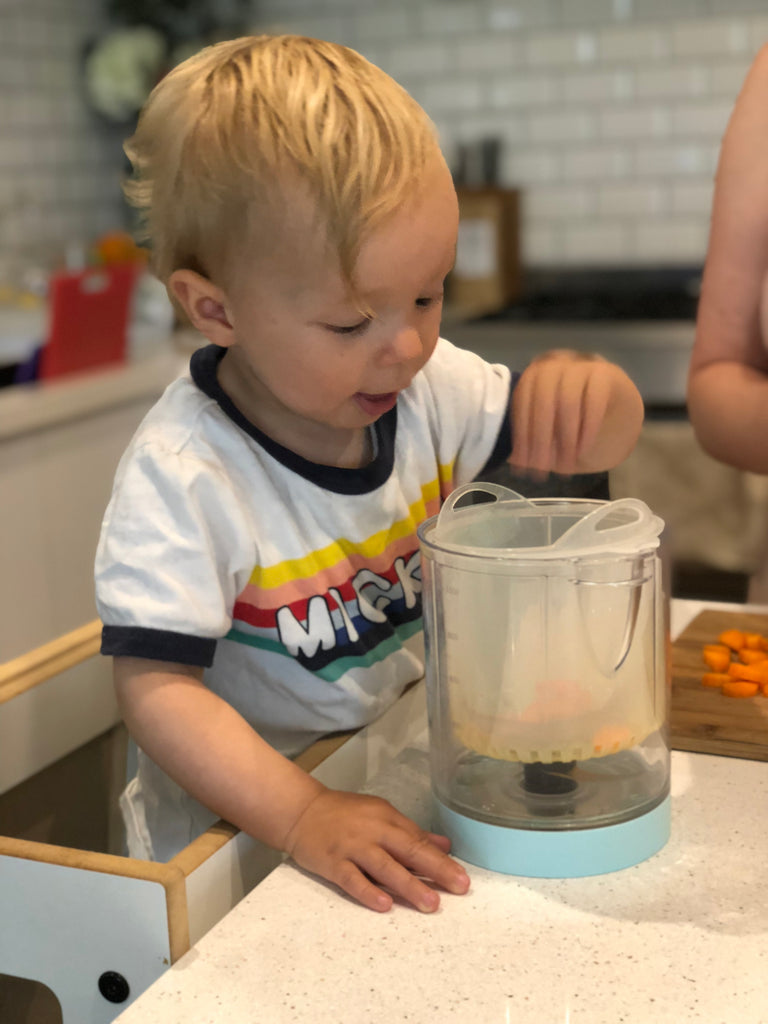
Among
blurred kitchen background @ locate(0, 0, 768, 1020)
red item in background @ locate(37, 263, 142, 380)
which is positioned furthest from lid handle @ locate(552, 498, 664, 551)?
blurred kitchen background @ locate(0, 0, 768, 1020)

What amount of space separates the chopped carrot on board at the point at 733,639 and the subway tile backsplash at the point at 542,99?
214 centimetres

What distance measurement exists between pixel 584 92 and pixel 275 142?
97.0 inches

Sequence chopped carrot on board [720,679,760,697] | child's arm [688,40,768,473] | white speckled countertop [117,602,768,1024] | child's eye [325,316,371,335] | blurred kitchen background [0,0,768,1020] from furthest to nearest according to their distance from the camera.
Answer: blurred kitchen background [0,0,768,1020] → child's arm [688,40,768,473] → chopped carrot on board [720,679,760,697] → child's eye [325,316,371,335] → white speckled countertop [117,602,768,1024]

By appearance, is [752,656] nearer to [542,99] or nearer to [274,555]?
[274,555]

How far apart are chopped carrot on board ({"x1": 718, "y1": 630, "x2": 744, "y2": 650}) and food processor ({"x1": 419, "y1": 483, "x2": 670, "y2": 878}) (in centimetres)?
20

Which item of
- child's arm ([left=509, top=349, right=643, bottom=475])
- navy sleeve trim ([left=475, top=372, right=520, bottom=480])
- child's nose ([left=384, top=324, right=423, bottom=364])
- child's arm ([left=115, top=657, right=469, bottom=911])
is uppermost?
child's nose ([left=384, top=324, right=423, bottom=364])

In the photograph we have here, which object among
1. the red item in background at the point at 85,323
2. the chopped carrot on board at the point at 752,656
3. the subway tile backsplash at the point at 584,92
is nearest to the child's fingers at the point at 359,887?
the chopped carrot on board at the point at 752,656

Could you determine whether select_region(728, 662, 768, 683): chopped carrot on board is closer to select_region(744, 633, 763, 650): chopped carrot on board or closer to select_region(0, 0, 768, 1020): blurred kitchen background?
select_region(744, 633, 763, 650): chopped carrot on board

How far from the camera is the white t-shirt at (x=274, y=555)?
0.58m

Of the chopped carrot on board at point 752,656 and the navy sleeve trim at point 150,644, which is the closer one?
the navy sleeve trim at point 150,644

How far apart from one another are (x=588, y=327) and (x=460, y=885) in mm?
1823

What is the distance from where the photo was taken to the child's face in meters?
0.54

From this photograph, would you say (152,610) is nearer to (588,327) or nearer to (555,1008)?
(555,1008)

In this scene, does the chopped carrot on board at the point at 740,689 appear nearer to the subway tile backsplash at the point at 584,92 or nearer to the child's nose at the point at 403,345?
the child's nose at the point at 403,345
